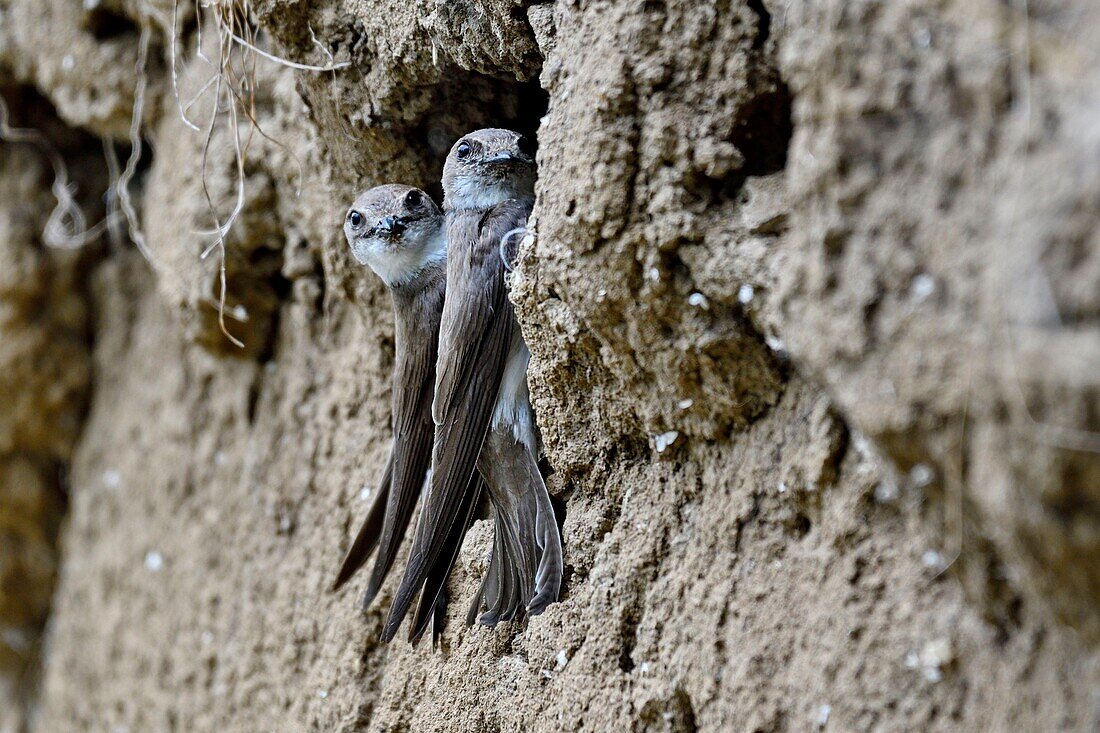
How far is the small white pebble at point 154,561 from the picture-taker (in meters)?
3.43

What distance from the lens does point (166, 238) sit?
3199 millimetres

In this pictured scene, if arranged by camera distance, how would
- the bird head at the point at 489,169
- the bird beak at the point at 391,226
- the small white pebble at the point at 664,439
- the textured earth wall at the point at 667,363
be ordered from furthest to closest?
the bird beak at the point at 391,226
the bird head at the point at 489,169
the small white pebble at the point at 664,439
the textured earth wall at the point at 667,363

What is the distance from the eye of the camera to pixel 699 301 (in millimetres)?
1718

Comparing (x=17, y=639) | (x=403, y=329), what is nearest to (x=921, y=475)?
(x=403, y=329)

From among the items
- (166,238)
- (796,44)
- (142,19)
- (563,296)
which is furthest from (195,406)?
(796,44)

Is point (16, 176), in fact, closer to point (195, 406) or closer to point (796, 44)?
point (195, 406)

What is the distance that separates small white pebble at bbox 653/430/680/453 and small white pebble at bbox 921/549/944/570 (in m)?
0.50

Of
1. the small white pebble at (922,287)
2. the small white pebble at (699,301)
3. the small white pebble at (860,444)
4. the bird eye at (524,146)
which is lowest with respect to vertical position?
the small white pebble at (860,444)

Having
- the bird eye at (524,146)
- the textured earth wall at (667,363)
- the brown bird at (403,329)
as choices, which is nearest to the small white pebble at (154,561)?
the textured earth wall at (667,363)

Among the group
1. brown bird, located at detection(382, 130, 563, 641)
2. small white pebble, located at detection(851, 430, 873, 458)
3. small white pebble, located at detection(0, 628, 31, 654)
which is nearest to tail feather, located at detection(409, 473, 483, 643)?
brown bird, located at detection(382, 130, 563, 641)

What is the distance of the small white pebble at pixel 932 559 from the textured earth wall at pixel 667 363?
13 mm

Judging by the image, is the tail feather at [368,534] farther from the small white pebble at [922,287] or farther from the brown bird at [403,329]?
the small white pebble at [922,287]

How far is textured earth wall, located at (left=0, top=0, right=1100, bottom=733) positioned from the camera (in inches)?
47.0

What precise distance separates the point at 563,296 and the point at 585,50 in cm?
38
